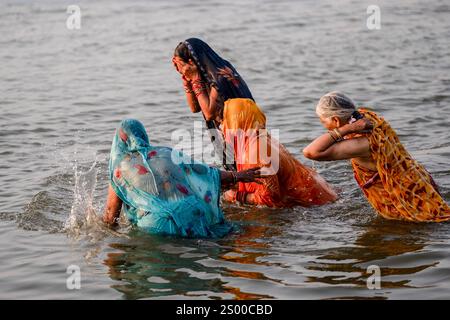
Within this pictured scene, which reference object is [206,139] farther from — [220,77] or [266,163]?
[266,163]

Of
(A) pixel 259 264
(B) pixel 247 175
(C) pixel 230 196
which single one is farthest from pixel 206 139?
(A) pixel 259 264

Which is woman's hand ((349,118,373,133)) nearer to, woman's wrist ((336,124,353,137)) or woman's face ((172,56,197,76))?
woman's wrist ((336,124,353,137))

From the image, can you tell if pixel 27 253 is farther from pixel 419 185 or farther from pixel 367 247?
pixel 419 185

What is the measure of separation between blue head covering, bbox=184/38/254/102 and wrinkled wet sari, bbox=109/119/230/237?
1331mm

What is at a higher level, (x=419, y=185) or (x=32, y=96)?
(x=32, y=96)

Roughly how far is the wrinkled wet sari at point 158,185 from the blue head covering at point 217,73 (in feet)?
4.37

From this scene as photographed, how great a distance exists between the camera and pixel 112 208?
688 centimetres

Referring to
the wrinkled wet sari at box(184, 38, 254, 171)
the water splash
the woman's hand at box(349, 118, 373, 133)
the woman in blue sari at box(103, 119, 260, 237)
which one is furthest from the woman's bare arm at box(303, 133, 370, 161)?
the water splash

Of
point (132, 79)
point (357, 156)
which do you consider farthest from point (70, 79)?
point (357, 156)

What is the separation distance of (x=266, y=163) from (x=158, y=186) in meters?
1.24

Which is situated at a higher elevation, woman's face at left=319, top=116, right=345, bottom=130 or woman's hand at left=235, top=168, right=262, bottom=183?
woman's face at left=319, top=116, right=345, bottom=130

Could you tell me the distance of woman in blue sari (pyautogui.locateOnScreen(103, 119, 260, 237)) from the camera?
659 cm

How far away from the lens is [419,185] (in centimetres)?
696

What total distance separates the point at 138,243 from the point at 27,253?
887 mm
